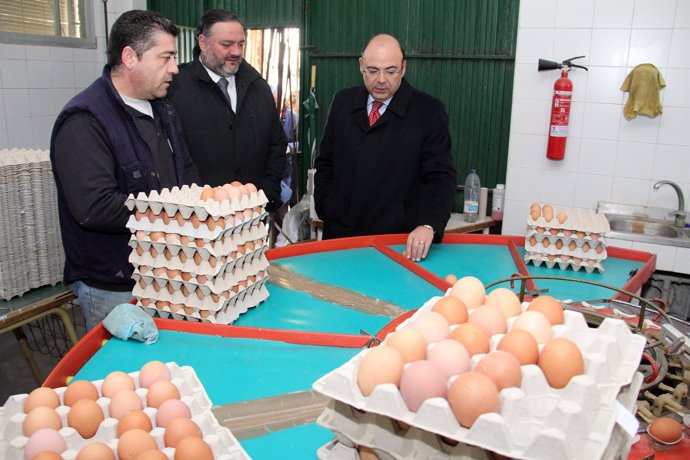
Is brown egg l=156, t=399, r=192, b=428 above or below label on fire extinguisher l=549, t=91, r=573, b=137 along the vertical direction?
below

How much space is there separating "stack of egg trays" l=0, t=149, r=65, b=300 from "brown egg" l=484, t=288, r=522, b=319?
2.68m

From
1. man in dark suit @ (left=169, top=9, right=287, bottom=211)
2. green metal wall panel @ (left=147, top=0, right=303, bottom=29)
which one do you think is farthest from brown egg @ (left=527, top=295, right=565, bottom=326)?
green metal wall panel @ (left=147, top=0, right=303, bottom=29)

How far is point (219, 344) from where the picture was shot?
1.98 meters

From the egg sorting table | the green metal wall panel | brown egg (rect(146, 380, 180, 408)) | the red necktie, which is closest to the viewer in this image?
brown egg (rect(146, 380, 180, 408))

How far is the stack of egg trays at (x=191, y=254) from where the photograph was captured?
6.60 ft

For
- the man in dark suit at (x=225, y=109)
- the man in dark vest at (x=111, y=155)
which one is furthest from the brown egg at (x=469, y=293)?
the man in dark suit at (x=225, y=109)

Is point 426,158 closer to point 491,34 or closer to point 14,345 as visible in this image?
point 491,34

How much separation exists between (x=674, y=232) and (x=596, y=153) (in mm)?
766

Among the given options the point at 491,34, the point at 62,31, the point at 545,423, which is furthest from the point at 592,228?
the point at 62,31

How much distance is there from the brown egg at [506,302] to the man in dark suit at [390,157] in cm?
166

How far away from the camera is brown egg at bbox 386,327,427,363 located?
1167 mm

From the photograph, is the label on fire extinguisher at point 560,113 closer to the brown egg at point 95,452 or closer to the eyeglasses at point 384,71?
the eyeglasses at point 384,71

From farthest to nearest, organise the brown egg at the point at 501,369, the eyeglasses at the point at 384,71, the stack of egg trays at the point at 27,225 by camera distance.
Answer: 1. the stack of egg trays at the point at 27,225
2. the eyeglasses at the point at 384,71
3. the brown egg at the point at 501,369

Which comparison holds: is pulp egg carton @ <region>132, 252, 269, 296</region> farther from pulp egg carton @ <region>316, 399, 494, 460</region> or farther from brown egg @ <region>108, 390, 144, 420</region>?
pulp egg carton @ <region>316, 399, 494, 460</region>
